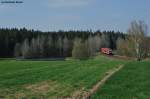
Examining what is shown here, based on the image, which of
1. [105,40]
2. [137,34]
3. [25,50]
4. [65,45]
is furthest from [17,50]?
[137,34]

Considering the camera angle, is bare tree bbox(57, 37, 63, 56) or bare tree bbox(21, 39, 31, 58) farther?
bare tree bbox(57, 37, 63, 56)

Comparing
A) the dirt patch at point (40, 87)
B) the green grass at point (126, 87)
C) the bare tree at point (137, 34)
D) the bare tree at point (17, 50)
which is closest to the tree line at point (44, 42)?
the bare tree at point (17, 50)

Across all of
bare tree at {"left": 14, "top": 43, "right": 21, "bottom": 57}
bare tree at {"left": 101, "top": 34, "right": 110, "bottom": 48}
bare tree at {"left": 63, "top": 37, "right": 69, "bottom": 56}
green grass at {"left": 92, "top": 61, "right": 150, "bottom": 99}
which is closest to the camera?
green grass at {"left": 92, "top": 61, "right": 150, "bottom": 99}

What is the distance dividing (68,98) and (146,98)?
127 inches

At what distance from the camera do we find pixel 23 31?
6752 inches

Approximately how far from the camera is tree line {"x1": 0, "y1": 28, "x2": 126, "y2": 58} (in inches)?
5815

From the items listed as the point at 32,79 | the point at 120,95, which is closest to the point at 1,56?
the point at 32,79

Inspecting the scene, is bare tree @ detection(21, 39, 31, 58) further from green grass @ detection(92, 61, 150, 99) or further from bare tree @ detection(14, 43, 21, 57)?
green grass @ detection(92, 61, 150, 99)

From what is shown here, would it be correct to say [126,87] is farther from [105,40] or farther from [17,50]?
[105,40]

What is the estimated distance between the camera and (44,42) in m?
162

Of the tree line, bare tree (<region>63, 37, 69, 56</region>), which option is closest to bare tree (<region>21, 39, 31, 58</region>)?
the tree line

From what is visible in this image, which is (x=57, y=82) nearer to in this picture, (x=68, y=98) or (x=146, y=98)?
(x=68, y=98)

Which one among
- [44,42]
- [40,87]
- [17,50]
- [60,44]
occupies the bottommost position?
[17,50]

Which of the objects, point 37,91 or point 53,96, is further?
point 37,91
